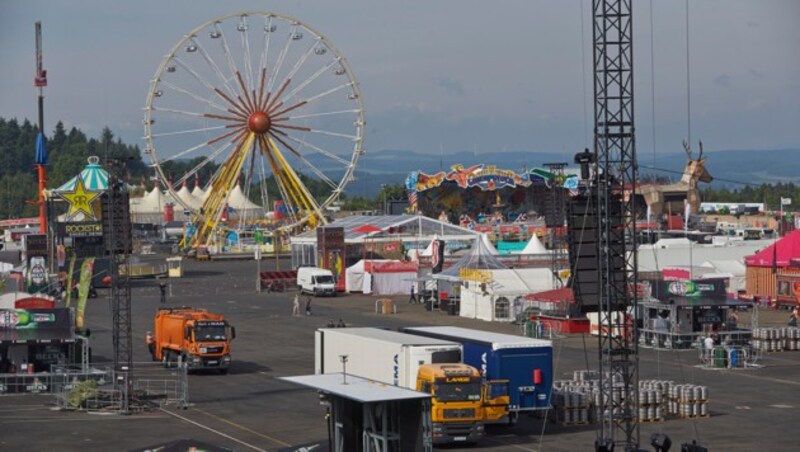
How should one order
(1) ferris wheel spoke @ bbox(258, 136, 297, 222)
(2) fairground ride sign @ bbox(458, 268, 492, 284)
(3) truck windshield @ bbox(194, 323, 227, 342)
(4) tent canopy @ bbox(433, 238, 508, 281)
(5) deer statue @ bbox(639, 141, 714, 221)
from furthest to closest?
(5) deer statue @ bbox(639, 141, 714, 221), (1) ferris wheel spoke @ bbox(258, 136, 297, 222), (4) tent canopy @ bbox(433, 238, 508, 281), (2) fairground ride sign @ bbox(458, 268, 492, 284), (3) truck windshield @ bbox(194, 323, 227, 342)

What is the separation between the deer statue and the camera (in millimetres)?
149375

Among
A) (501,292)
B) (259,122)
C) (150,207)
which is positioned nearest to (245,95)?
(259,122)

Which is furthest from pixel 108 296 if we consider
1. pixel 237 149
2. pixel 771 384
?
pixel 771 384

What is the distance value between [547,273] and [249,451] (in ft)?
124

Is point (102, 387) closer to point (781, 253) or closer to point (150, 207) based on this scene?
point (781, 253)

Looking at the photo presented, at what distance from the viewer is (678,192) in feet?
504

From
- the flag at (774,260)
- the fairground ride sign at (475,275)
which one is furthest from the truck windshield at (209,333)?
the flag at (774,260)

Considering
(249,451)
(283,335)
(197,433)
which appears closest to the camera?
(249,451)

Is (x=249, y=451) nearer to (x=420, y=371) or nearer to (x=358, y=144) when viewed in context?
(x=420, y=371)

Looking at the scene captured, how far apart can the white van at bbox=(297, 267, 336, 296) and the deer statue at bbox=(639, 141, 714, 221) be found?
2927 inches

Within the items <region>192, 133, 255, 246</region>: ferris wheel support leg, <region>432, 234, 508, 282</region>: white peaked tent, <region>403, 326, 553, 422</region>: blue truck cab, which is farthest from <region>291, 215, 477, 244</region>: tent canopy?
<region>403, 326, 553, 422</region>: blue truck cab

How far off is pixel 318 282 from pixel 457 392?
163ft

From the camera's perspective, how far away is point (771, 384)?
133 feet

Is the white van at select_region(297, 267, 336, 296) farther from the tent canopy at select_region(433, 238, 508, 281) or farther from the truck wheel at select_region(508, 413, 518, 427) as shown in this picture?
the truck wheel at select_region(508, 413, 518, 427)
